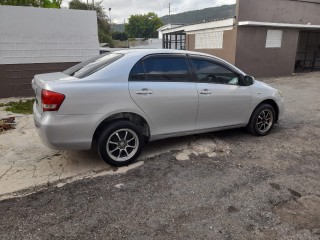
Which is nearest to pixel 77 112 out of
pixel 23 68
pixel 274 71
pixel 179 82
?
pixel 179 82

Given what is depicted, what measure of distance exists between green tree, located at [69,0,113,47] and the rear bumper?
36255mm

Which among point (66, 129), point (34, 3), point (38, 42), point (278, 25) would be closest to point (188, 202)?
point (66, 129)

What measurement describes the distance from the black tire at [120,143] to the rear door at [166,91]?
13.4 inches

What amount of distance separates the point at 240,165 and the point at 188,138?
1.21 m

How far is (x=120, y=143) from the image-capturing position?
392 cm

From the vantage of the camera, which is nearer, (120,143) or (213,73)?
(120,143)

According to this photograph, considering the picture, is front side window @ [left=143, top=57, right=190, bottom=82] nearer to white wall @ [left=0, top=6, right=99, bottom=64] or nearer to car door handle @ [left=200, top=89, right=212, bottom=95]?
car door handle @ [left=200, top=89, right=212, bottom=95]

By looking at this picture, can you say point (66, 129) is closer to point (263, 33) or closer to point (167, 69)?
point (167, 69)

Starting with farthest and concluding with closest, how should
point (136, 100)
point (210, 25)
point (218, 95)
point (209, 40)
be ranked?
point (209, 40), point (210, 25), point (218, 95), point (136, 100)

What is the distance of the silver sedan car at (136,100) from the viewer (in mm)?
3547

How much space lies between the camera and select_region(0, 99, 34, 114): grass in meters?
6.95

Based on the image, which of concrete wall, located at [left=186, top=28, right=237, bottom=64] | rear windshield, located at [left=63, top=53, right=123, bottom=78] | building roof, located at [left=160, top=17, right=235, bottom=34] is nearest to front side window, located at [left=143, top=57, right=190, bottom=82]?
rear windshield, located at [left=63, top=53, right=123, bottom=78]

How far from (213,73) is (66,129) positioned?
8.08 feet


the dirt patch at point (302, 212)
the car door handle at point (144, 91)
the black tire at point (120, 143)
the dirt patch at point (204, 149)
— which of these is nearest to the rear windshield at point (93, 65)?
the car door handle at point (144, 91)
